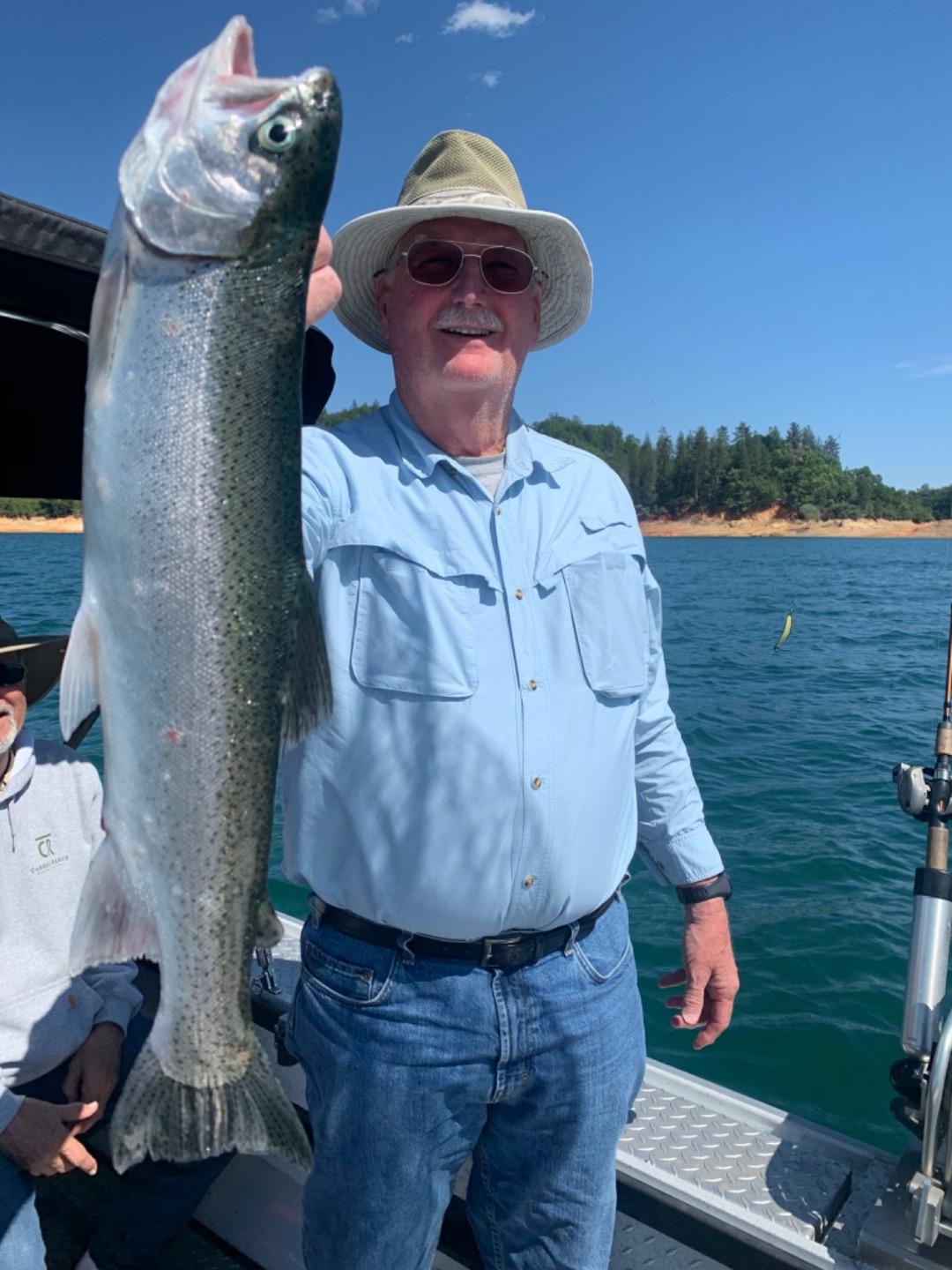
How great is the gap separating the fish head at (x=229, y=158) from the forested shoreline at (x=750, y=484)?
106823 mm

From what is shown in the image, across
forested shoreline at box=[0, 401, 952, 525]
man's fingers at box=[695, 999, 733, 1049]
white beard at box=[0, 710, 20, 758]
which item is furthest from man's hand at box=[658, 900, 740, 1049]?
forested shoreline at box=[0, 401, 952, 525]

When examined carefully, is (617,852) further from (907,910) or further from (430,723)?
(907,910)

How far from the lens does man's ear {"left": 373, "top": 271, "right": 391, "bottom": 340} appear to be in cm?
264

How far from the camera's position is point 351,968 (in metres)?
2.23

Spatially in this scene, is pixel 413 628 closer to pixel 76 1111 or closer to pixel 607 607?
pixel 607 607

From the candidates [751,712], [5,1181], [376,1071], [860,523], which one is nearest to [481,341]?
[376,1071]

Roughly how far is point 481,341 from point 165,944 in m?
1.61

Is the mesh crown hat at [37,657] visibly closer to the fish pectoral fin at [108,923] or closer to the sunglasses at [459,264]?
the fish pectoral fin at [108,923]

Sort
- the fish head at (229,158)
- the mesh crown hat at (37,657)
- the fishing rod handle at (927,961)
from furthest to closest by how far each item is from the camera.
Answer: the mesh crown hat at (37,657)
the fishing rod handle at (927,961)
the fish head at (229,158)

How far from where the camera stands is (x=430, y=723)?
7.27 ft

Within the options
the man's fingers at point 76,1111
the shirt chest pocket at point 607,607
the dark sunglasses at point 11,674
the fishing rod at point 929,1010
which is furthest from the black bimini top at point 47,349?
the fishing rod at point 929,1010

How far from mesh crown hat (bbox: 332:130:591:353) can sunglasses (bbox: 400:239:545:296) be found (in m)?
0.08

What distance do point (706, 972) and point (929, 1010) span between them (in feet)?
2.64

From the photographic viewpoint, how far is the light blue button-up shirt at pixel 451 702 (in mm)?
2209
